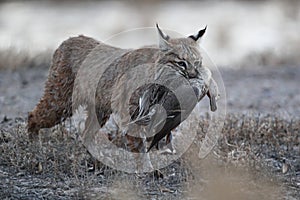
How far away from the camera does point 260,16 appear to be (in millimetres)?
20422

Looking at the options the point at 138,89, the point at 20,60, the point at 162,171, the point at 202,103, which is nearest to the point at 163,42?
the point at 138,89

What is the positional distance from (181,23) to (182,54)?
12.6 metres

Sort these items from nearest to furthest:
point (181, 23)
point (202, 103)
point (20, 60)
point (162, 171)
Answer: point (162, 171)
point (202, 103)
point (20, 60)
point (181, 23)

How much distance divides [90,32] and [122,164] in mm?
10878

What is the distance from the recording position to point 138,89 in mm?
7426

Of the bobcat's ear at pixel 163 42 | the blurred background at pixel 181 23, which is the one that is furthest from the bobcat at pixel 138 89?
the blurred background at pixel 181 23

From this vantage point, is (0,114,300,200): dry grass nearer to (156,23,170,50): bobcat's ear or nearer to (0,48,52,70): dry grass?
(156,23,170,50): bobcat's ear

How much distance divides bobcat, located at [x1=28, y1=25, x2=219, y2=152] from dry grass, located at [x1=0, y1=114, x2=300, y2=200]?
0.30 meters

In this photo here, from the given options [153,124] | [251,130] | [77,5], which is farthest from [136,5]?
[153,124]

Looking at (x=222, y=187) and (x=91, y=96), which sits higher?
(x=91, y=96)

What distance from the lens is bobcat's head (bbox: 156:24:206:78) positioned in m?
6.83

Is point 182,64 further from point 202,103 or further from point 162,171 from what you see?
point 202,103

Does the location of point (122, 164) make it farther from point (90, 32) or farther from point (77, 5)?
point (77, 5)

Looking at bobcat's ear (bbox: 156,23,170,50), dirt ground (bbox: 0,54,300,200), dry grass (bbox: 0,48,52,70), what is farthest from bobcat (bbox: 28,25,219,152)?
dry grass (bbox: 0,48,52,70)
